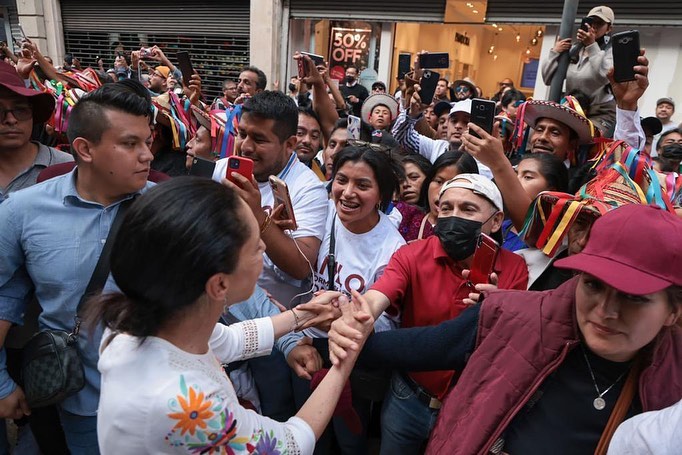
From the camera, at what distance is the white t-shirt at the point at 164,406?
1041 mm

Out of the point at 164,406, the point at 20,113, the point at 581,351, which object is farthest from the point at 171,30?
the point at 581,351

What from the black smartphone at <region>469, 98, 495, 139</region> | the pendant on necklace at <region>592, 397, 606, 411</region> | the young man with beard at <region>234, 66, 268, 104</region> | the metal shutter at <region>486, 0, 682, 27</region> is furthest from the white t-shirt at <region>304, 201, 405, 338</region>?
the metal shutter at <region>486, 0, 682, 27</region>

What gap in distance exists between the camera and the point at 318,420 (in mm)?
1411

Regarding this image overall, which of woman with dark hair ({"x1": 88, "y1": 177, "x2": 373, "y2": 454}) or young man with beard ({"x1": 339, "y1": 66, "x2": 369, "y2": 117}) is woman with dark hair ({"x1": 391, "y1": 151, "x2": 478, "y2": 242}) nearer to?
woman with dark hair ({"x1": 88, "y1": 177, "x2": 373, "y2": 454})

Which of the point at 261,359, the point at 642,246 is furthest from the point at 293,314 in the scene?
the point at 642,246

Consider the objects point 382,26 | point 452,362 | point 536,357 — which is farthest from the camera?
point 382,26

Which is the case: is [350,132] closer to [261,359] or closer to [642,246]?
[261,359]

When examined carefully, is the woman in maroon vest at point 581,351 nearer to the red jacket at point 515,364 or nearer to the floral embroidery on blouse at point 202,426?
the red jacket at point 515,364

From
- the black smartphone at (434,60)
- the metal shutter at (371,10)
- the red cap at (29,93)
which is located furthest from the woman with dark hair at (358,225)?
the metal shutter at (371,10)

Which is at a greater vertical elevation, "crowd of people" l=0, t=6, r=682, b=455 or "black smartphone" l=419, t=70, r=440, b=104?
"black smartphone" l=419, t=70, r=440, b=104

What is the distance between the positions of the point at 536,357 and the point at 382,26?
10.4 metres

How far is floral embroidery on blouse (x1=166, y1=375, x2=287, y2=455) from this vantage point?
41.3 inches

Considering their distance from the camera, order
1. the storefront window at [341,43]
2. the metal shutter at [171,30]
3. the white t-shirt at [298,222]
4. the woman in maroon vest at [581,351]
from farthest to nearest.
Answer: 1. the metal shutter at [171,30]
2. the storefront window at [341,43]
3. the white t-shirt at [298,222]
4. the woman in maroon vest at [581,351]

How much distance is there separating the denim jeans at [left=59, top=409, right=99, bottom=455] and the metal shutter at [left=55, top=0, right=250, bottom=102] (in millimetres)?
11384
